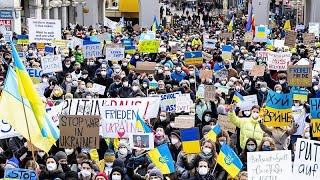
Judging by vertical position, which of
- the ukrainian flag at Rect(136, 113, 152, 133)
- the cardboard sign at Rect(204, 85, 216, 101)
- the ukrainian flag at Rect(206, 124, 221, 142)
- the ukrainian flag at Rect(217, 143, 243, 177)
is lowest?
the ukrainian flag at Rect(217, 143, 243, 177)

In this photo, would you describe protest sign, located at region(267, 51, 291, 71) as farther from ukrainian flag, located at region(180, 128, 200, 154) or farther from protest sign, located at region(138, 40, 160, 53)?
ukrainian flag, located at region(180, 128, 200, 154)

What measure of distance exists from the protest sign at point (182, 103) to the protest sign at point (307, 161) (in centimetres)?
465

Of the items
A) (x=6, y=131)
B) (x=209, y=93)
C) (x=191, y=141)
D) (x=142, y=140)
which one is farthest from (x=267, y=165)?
(x=209, y=93)

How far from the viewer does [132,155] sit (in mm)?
11531

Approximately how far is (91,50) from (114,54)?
659mm

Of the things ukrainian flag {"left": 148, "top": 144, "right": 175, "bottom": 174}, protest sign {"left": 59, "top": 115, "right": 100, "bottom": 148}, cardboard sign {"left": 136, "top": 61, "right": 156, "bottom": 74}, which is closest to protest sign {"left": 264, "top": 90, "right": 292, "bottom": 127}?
ukrainian flag {"left": 148, "top": 144, "right": 175, "bottom": 174}

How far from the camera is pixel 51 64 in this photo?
19078mm

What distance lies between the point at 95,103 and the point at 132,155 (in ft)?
5.19

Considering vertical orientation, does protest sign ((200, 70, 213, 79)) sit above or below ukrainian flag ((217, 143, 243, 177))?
above

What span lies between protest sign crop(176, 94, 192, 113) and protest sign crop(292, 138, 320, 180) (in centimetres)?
465

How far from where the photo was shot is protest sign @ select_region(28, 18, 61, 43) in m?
22.0

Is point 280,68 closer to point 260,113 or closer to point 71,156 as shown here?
point 260,113

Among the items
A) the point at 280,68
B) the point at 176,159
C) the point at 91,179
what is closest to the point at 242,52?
the point at 280,68

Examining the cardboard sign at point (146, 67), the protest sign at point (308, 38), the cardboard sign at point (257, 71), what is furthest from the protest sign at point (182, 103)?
the protest sign at point (308, 38)
